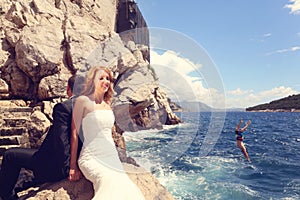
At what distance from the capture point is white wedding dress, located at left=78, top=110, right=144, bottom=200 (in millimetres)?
2879

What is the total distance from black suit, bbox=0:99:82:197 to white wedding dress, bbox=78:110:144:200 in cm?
33

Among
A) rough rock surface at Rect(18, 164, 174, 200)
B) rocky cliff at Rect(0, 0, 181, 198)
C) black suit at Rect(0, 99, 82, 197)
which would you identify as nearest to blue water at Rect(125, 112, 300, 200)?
rough rock surface at Rect(18, 164, 174, 200)

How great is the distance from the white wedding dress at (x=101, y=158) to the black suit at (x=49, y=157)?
33cm

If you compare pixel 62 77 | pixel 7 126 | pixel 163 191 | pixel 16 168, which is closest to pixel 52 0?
pixel 62 77

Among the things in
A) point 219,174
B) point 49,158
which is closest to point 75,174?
point 49,158

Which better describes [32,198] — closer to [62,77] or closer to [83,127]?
[83,127]

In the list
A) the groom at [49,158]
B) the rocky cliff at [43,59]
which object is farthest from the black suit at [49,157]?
the rocky cliff at [43,59]

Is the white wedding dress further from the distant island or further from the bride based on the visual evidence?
the distant island

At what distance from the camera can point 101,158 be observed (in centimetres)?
302

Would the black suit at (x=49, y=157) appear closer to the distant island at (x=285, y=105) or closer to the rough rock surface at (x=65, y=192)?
the rough rock surface at (x=65, y=192)

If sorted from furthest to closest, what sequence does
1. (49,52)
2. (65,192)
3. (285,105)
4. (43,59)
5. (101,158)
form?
(285,105) < (49,52) < (43,59) < (65,192) < (101,158)

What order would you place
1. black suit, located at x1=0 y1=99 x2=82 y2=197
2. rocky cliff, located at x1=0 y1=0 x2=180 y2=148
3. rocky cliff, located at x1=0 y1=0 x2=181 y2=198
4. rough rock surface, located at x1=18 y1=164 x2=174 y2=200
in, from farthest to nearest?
1. rocky cliff, located at x1=0 y1=0 x2=180 y2=148
2. rocky cliff, located at x1=0 y1=0 x2=181 y2=198
3. rough rock surface, located at x1=18 y1=164 x2=174 y2=200
4. black suit, located at x1=0 y1=99 x2=82 y2=197

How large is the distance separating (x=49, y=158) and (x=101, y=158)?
2.73 feet

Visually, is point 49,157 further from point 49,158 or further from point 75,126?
point 75,126
